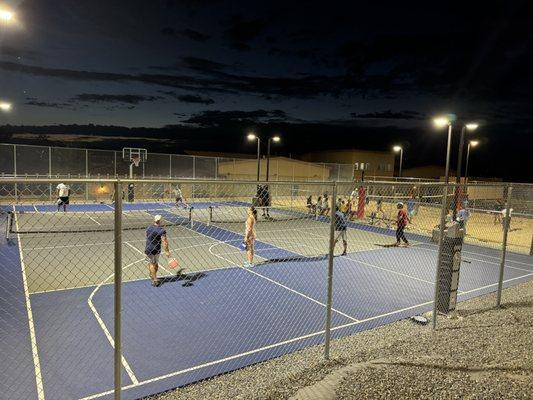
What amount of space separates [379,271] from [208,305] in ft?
20.9

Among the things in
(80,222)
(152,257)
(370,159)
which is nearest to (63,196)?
(80,222)

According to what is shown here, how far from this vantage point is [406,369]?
4.84 metres

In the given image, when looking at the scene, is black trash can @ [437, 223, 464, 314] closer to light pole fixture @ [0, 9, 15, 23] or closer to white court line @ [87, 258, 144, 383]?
white court line @ [87, 258, 144, 383]

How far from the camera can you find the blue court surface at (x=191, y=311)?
6.11 meters

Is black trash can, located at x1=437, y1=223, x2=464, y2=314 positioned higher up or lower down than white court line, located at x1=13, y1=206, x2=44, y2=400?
higher up

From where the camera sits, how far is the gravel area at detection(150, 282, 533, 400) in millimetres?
4379

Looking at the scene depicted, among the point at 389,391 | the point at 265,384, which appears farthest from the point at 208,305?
the point at 389,391

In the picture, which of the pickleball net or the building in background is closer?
the pickleball net

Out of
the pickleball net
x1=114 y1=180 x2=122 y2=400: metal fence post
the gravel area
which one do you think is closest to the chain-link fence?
x1=114 y1=180 x2=122 y2=400: metal fence post

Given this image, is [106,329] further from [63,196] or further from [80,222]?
[63,196]

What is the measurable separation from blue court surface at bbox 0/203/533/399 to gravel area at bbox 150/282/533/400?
0.62 metres

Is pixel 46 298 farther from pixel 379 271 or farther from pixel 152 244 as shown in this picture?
pixel 379 271

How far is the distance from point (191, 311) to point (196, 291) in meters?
1.46

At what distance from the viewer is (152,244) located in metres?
10.0
